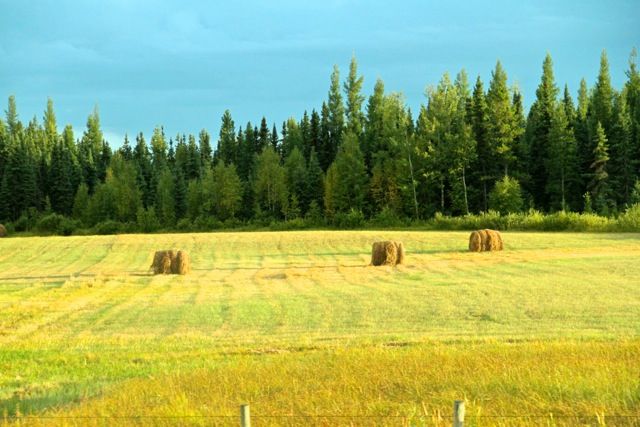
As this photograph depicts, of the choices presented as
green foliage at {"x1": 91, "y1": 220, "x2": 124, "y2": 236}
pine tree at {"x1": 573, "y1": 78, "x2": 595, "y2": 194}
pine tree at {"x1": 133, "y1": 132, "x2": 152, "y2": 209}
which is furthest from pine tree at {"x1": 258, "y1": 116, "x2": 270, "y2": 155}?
pine tree at {"x1": 573, "y1": 78, "x2": 595, "y2": 194}

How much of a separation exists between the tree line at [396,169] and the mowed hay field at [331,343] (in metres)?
35.4

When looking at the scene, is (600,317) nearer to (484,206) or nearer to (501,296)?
(501,296)

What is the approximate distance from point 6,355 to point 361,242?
1359 inches

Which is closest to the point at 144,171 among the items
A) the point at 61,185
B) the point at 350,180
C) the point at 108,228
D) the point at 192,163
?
the point at 192,163

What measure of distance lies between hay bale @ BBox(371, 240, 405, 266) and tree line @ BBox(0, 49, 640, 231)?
31.3m

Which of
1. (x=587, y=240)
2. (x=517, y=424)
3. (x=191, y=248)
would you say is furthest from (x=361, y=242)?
(x=517, y=424)

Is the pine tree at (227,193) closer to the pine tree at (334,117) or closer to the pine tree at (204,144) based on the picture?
the pine tree at (334,117)

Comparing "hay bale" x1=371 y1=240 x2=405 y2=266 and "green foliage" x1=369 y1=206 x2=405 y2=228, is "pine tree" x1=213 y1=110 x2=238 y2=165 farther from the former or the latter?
"hay bale" x1=371 y1=240 x2=405 y2=266

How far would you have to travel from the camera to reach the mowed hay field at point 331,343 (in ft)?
27.3

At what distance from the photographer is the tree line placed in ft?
225

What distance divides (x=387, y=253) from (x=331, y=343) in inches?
775

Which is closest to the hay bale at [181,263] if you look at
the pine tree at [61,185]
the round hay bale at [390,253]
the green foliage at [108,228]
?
the round hay bale at [390,253]

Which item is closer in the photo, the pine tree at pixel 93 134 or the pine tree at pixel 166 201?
the pine tree at pixel 166 201

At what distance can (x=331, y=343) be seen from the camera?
1416 centimetres
